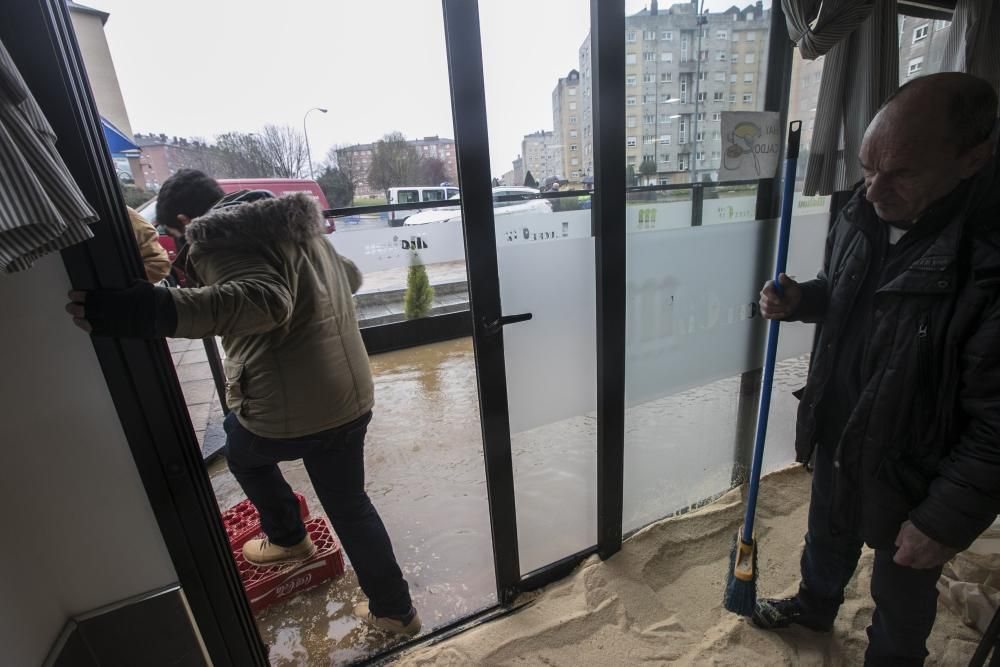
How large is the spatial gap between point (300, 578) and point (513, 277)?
1369mm

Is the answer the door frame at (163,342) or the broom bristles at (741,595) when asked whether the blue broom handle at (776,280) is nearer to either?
the broom bristles at (741,595)

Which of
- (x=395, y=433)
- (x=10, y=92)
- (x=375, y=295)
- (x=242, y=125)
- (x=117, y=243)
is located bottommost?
(x=395, y=433)

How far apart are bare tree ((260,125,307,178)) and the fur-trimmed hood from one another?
0.87m

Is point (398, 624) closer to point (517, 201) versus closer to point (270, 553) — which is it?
point (270, 553)

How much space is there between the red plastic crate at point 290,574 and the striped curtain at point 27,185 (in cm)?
134

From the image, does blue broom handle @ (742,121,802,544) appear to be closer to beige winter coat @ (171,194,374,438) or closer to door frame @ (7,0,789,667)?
door frame @ (7,0,789,667)

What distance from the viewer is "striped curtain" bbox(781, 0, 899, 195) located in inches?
51.0

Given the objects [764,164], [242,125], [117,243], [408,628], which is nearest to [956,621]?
[764,164]

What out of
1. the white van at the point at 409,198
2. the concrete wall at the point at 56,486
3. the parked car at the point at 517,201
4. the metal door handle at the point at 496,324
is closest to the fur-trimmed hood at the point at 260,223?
the concrete wall at the point at 56,486

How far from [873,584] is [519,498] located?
99 centimetres

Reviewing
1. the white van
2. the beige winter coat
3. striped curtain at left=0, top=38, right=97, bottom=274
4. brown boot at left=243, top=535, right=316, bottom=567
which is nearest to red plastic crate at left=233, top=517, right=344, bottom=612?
brown boot at left=243, top=535, right=316, bottom=567

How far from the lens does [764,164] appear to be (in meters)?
1.62

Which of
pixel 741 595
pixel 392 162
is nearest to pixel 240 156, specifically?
pixel 392 162

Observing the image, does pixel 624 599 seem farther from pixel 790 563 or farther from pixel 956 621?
pixel 956 621
